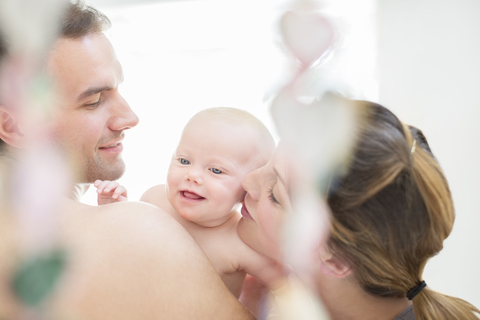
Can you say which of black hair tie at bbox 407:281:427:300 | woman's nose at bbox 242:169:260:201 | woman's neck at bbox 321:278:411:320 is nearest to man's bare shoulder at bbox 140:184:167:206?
woman's nose at bbox 242:169:260:201

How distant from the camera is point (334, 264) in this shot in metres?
0.85

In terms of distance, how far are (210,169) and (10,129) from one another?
56 centimetres

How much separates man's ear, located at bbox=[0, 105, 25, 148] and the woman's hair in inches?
34.0

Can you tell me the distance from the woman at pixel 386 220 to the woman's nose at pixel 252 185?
9 centimetres

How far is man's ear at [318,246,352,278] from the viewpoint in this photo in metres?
0.84

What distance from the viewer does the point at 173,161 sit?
3.70ft

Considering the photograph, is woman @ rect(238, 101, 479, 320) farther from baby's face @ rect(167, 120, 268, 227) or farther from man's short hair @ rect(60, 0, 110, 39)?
man's short hair @ rect(60, 0, 110, 39)

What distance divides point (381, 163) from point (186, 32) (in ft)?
6.27

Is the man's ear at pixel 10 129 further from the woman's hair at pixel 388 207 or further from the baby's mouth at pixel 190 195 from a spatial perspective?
the woman's hair at pixel 388 207

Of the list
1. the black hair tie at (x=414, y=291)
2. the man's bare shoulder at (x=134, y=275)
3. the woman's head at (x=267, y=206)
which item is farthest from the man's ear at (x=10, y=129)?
the black hair tie at (x=414, y=291)

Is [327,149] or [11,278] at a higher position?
[327,149]

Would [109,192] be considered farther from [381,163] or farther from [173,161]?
[381,163]

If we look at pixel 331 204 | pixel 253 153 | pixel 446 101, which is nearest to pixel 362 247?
pixel 331 204

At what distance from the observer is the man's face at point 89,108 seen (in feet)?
3.89
